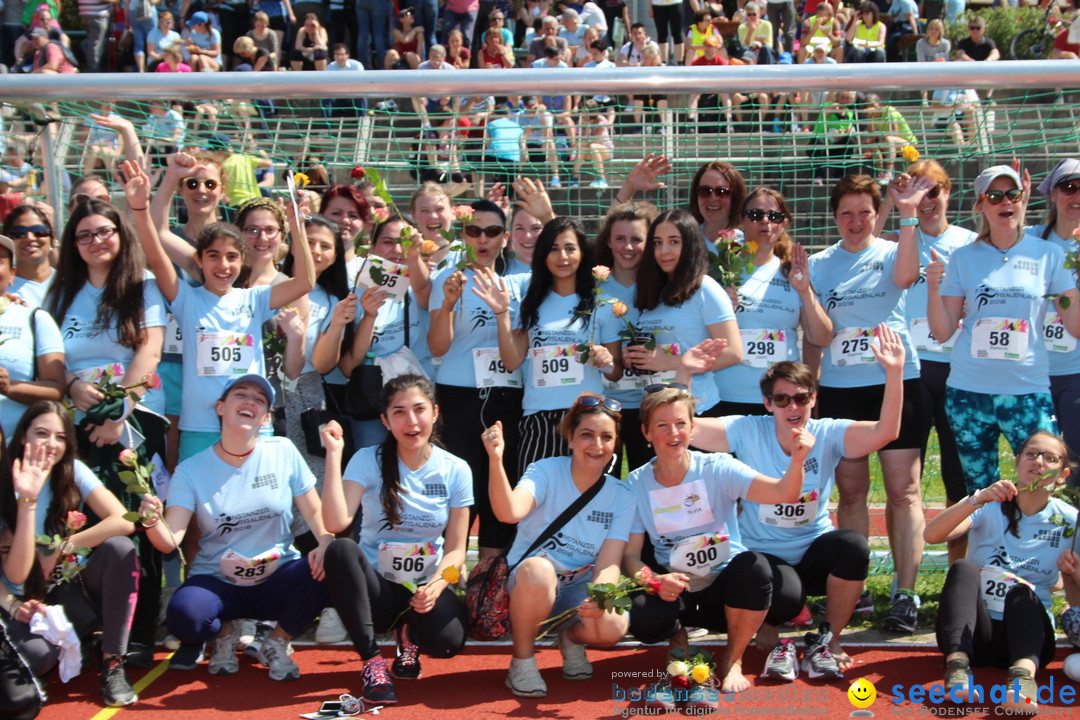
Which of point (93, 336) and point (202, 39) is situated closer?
point (93, 336)

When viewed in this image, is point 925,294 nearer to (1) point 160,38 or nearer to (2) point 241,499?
(2) point 241,499

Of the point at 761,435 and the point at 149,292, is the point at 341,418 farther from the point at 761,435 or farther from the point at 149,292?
the point at 761,435

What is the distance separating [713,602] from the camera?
14.5 ft

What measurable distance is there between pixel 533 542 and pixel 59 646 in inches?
74.8

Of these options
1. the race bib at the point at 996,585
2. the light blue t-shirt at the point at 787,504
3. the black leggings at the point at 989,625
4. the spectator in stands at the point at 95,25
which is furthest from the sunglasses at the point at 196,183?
the spectator in stands at the point at 95,25

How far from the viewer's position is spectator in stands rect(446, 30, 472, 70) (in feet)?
43.6

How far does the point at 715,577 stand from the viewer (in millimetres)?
4461

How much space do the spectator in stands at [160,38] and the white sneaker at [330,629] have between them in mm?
11231

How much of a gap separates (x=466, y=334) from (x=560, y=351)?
50cm

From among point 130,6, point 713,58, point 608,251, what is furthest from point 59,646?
point 130,6

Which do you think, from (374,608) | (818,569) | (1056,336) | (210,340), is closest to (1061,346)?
(1056,336)

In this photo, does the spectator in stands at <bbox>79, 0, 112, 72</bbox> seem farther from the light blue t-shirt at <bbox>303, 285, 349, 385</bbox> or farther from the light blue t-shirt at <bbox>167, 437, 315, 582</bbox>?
the light blue t-shirt at <bbox>167, 437, 315, 582</bbox>

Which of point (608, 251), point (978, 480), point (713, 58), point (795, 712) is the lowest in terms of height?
point (795, 712)

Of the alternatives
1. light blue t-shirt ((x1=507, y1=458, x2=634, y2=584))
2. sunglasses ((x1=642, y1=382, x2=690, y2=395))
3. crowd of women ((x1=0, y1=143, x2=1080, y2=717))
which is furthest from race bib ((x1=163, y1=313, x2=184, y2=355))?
sunglasses ((x1=642, y1=382, x2=690, y2=395))
